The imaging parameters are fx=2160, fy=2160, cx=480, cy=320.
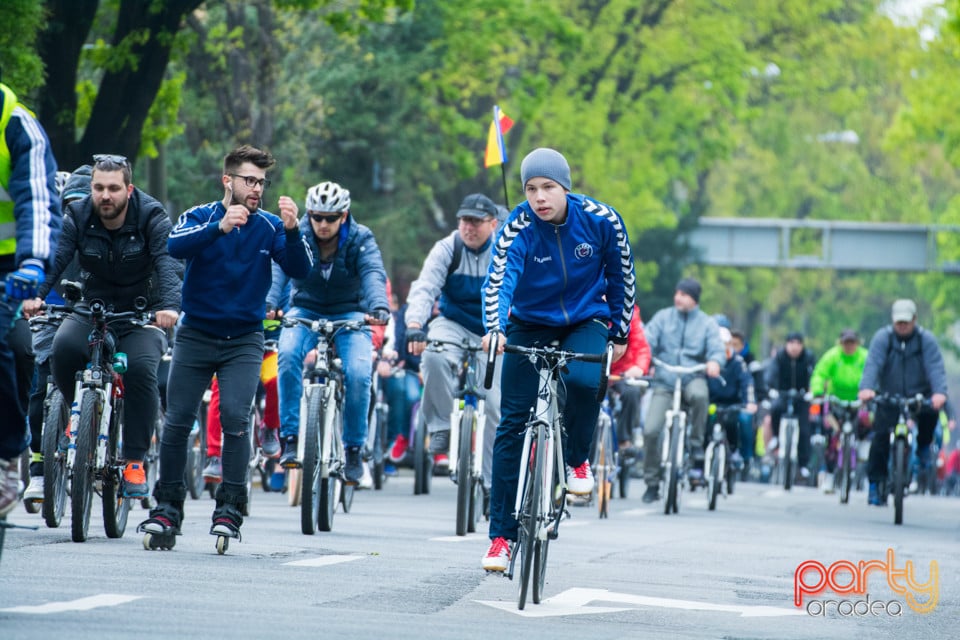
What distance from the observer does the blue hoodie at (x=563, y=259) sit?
9367 millimetres

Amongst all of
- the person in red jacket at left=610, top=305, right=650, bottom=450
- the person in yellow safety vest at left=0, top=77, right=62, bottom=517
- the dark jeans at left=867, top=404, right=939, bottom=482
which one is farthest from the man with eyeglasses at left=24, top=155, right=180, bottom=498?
the dark jeans at left=867, top=404, right=939, bottom=482

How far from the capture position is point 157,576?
9.19 m

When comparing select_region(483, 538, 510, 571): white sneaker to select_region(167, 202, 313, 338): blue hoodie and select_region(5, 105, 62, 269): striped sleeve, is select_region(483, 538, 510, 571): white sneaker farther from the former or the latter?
select_region(5, 105, 62, 269): striped sleeve

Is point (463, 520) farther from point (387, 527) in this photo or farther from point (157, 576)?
point (157, 576)

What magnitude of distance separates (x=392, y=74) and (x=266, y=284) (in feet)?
75.8

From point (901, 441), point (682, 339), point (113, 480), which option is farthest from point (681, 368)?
point (113, 480)

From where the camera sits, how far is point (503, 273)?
9.22m

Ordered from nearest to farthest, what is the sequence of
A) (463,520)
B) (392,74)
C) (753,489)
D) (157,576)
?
(157,576) < (463,520) < (753,489) < (392,74)

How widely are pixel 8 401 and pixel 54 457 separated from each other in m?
3.31

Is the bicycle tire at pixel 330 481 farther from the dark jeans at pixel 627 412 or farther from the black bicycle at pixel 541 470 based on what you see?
the dark jeans at pixel 627 412

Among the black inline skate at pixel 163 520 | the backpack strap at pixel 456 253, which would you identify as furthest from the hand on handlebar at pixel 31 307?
the backpack strap at pixel 456 253

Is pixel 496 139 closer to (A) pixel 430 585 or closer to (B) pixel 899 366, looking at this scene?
(B) pixel 899 366

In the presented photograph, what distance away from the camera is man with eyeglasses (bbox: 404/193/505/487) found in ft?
43.8

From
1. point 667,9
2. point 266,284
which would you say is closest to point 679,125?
point 667,9
